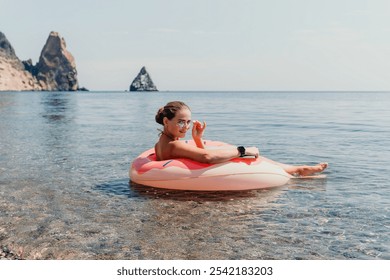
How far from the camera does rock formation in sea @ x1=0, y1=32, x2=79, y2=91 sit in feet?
576

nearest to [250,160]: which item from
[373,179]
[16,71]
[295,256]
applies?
[373,179]

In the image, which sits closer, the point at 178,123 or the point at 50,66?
the point at 178,123

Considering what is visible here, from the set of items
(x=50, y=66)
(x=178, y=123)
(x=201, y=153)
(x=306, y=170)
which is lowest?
(x=306, y=170)

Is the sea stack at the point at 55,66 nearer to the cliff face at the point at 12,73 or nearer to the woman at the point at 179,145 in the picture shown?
the cliff face at the point at 12,73

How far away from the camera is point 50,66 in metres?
184

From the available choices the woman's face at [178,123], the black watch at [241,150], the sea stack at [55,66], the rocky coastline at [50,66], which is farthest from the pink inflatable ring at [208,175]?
the sea stack at [55,66]

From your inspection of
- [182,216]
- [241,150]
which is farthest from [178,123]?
[182,216]

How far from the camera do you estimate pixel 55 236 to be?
5207 mm

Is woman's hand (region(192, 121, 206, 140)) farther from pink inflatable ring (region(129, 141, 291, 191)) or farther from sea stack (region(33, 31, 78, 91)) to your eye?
sea stack (region(33, 31, 78, 91))

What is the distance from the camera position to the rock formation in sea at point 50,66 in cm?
17562

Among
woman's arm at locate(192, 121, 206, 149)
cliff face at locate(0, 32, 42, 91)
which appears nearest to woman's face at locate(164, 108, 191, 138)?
woman's arm at locate(192, 121, 206, 149)

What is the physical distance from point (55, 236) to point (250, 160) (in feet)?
12.8

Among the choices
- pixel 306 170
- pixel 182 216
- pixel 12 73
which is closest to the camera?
pixel 182 216

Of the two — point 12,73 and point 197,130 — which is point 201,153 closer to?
point 197,130
